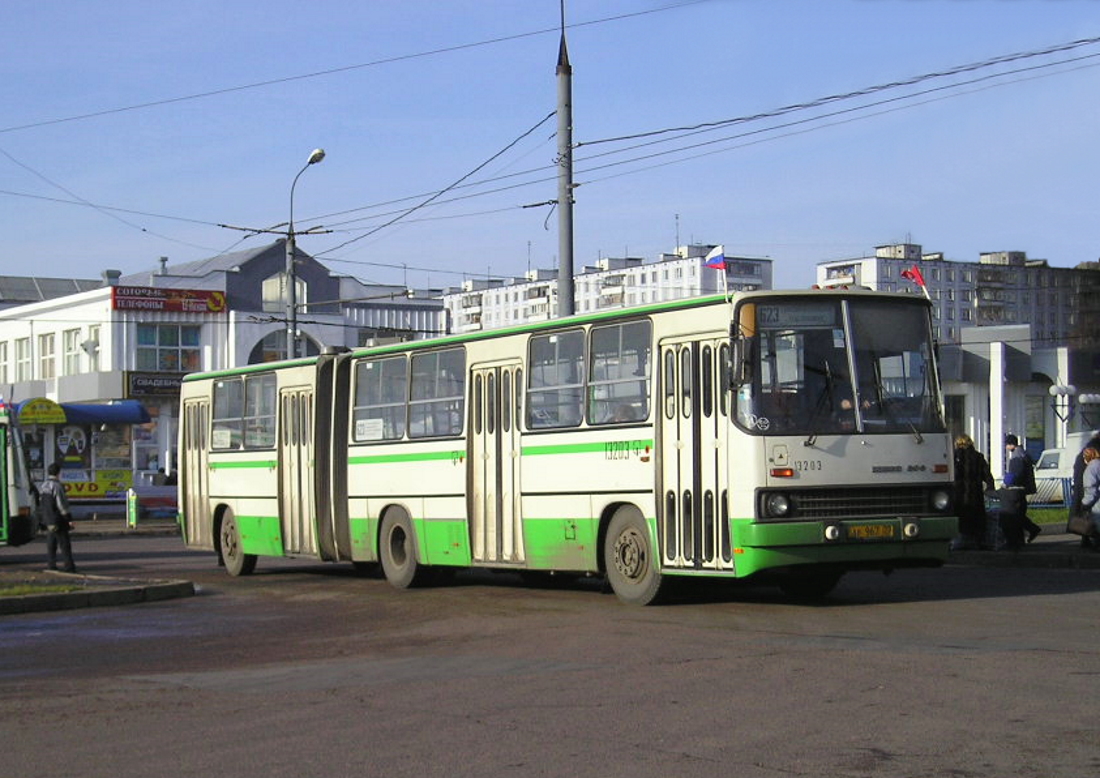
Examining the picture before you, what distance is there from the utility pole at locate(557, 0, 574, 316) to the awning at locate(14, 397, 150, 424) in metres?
29.5

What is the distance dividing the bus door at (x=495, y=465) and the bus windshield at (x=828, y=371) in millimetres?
3970

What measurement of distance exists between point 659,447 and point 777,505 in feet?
5.45

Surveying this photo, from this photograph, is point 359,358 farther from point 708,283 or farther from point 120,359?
point 708,283

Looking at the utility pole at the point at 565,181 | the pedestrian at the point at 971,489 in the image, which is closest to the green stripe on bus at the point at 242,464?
the utility pole at the point at 565,181

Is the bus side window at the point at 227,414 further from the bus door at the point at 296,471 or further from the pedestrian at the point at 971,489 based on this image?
the pedestrian at the point at 971,489

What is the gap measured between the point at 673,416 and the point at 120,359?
5800 centimetres

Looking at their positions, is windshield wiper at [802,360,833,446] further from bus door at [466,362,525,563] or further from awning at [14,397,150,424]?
awning at [14,397,150,424]

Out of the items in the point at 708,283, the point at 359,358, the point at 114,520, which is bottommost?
the point at 114,520

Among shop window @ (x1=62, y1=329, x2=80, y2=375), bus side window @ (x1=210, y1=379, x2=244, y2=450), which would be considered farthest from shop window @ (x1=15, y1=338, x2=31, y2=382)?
bus side window @ (x1=210, y1=379, x2=244, y2=450)

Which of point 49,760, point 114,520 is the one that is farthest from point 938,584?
point 114,520

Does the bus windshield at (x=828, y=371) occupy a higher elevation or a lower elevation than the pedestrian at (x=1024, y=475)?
higher

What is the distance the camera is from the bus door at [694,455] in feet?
50.8

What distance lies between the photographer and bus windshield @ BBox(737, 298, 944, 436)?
50.1ft

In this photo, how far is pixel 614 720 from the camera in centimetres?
935
